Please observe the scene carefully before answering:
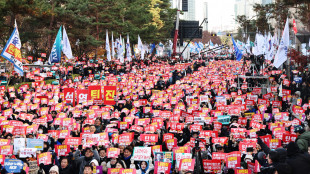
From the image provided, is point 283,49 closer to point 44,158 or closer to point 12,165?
point 44,158

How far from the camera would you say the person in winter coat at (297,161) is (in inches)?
239

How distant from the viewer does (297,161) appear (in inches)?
241

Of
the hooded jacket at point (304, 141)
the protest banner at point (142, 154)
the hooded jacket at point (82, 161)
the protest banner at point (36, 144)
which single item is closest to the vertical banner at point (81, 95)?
the protest banner at point (36, 144)

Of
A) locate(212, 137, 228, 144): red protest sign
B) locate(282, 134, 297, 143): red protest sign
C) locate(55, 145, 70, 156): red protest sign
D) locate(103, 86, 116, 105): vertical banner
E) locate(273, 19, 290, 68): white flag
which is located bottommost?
locate(55, 145, 70, 156): red protest sign

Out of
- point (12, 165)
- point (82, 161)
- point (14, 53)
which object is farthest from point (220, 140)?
point (14, 53)

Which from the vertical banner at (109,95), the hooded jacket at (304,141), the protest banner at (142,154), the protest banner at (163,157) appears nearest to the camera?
the hooded jacket at (304,141)

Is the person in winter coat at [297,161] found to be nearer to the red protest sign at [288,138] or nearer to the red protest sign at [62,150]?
the red protest sign at [288,138]

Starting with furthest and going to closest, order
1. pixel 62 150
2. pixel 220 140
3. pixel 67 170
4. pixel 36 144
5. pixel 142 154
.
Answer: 1. pixel 220 140
2. pixel 36 144
3. pixel 62 150
4. pixel 142 154
5. pixel 67 170

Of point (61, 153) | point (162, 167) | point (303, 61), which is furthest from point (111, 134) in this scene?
point (303, 61)

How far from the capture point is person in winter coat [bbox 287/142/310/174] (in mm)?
6078

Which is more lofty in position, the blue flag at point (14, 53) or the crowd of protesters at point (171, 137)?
the blue flag at point (14, 53)

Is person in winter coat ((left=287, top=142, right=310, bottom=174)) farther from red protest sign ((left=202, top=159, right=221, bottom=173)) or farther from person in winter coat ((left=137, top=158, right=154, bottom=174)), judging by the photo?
person in winter coat ((left=137, top=158, right=154, bottom=174))

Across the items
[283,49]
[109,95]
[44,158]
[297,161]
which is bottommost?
[44,158]

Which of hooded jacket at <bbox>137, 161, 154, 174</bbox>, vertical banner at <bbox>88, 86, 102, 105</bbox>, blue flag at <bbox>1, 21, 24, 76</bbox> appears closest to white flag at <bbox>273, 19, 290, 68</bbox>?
vertical banner at <bbox>88, 86, 102, 105</bbox>
